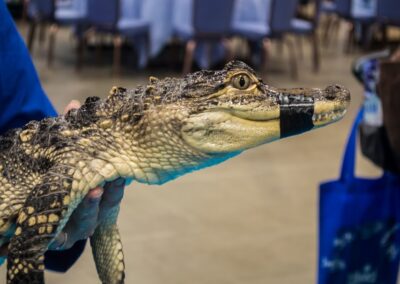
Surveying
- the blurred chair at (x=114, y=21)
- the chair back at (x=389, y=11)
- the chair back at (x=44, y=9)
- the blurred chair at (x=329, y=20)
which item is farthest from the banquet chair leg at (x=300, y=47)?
the chair back at (x=44, y=9)

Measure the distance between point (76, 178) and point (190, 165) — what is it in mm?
109

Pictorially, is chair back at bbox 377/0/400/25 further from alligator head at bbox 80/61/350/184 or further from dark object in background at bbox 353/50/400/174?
alligator head at bbox 80/61/350/184

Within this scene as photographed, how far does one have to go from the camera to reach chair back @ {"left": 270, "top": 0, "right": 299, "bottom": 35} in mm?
5574

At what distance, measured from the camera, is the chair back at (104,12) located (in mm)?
5312

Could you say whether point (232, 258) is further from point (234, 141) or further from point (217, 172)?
point (234, 141)

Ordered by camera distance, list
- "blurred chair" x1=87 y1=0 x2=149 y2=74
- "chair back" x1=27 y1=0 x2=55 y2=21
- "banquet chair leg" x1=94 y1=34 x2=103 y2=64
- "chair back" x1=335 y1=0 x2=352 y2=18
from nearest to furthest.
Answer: "blurred chair" x1=87 y1=0 x2=149 y2=74
"chair back" x1=27 y1=0 x2=55 y2=21
"banquet chair leg" x1=94 y1=34 x2=103 y2=64
"chair back" x1=335 y1=0 x2=352 y2=18

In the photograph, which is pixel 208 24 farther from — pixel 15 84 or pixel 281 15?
pixel 15 84

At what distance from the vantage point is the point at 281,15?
5.64 meters

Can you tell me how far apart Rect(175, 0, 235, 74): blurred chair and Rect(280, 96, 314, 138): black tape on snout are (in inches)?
183

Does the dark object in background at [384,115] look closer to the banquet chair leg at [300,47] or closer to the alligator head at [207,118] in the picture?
the alligator head at [207,118]

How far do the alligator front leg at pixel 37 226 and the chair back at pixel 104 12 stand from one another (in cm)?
480

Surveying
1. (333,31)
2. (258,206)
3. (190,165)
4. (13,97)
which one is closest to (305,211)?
(258,206)

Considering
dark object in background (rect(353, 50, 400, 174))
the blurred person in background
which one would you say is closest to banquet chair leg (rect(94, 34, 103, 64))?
dark object in background (rect(353, 50, 400, 174))

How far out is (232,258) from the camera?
107 inches
